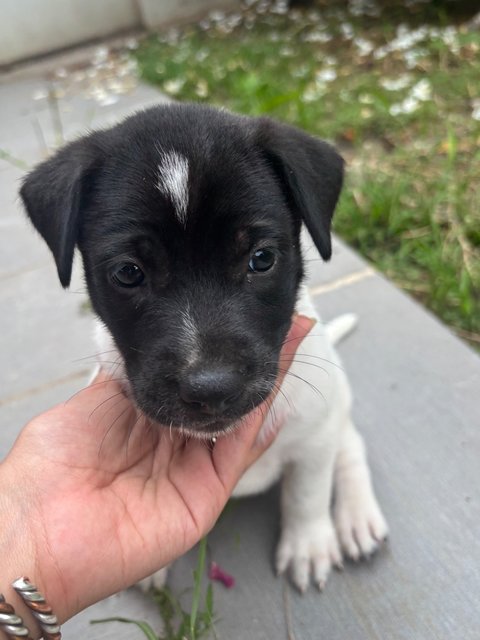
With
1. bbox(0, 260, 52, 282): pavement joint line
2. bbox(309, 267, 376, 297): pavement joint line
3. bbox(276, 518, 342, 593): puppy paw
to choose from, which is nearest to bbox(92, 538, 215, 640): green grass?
bbox(276, 518, 342, 593): puppy paw

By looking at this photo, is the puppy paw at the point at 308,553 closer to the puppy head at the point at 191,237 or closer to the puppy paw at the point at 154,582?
the puppy paw at the point at 154,582

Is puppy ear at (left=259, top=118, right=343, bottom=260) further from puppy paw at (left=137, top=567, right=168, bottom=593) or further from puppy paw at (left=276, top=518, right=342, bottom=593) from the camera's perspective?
puppy paw at (left=137, top=567, right=168, bottom=593)

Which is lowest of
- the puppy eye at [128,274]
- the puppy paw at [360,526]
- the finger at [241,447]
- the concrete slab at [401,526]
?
the concrete slab at [401,526]

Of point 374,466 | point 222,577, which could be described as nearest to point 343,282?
point 374,466

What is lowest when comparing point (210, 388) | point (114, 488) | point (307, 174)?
point (114, 488)

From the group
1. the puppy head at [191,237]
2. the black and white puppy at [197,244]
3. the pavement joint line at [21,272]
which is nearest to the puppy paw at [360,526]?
the black and white puppy at [197,244]

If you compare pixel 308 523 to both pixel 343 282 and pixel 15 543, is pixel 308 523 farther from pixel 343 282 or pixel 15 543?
pixel 343 282

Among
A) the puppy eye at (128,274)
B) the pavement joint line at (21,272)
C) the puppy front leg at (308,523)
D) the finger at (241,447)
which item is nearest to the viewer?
the puppy eye at (128,274)
